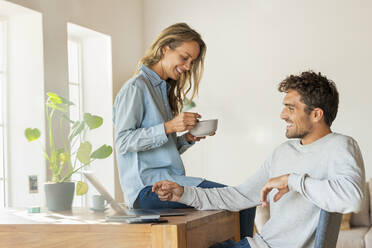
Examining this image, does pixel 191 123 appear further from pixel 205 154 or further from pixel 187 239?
pixel 205 154

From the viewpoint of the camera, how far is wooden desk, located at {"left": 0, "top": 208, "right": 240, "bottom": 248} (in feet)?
4.22

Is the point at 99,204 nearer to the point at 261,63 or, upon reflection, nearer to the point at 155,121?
the point at 155,121

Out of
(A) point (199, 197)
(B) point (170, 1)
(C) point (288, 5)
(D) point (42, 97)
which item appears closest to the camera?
(A) point (199, 197)

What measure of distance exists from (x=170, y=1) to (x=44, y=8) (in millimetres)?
1856

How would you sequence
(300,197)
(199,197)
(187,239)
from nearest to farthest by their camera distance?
(187,239) → (300,197) → (199,197)

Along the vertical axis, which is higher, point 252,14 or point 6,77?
point 252,14

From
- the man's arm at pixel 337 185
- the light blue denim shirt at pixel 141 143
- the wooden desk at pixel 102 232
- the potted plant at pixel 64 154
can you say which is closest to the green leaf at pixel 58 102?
the potted plant at pixel 64 154

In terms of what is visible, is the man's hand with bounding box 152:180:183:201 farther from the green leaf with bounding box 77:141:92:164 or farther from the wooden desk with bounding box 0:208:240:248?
the green leaf with bounding box 77:141:92:164

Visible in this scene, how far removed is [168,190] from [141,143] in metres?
0.20

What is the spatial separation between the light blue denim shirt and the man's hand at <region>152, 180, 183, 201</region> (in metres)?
0.10

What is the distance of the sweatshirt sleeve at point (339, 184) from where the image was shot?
1.41 m

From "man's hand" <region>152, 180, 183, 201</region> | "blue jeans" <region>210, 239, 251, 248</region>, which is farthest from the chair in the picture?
"man's hand" <region>152, 180, 183, 201</region>

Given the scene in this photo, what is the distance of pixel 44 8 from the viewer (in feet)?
12.1

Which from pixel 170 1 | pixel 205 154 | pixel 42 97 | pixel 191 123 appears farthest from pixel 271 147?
pixel 191 123
